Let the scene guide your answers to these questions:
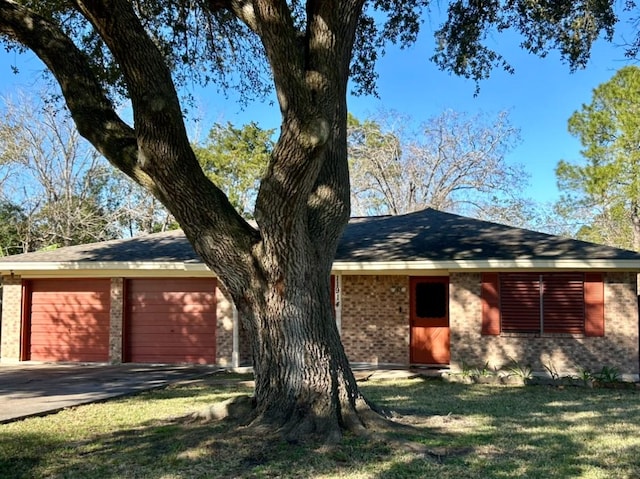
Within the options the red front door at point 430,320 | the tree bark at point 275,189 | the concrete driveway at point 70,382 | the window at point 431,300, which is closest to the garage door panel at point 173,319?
the concrete driveway at point 70,382

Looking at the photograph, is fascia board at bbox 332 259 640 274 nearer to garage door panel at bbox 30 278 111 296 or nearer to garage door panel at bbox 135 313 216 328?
garage door panel at bbox 135 313 216 328

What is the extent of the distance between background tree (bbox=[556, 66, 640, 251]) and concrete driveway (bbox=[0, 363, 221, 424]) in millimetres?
23644

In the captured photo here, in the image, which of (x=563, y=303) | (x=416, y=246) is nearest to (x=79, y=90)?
(x=416, y=246)

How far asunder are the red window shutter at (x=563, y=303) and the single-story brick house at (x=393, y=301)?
21 millimetres

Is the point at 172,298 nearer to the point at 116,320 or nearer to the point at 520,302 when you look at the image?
the point at 116,320

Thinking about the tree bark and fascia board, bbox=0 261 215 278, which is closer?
the tree bark

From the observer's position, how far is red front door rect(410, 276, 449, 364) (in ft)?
49.0

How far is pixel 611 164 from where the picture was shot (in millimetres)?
30797

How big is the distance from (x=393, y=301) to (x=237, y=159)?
20.5 metres

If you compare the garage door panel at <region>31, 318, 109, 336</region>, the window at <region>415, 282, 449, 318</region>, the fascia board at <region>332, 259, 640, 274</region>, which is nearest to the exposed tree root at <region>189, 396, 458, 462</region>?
the fascia board at <region>332, 259, 640, 274</region>

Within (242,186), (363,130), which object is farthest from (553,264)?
(242,186)

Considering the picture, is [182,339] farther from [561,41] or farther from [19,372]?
[561,41]

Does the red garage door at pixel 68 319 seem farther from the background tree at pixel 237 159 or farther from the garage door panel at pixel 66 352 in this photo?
the background tree at pixel 237 159

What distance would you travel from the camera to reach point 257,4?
6703 mm
